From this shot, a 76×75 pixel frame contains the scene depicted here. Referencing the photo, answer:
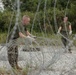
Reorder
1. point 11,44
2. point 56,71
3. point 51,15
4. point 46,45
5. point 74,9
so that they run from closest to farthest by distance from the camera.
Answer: point 11,44 < point 46,45 < point 56,71 < point 51,15 < point 74,9

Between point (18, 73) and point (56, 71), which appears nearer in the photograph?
point (18, 73)

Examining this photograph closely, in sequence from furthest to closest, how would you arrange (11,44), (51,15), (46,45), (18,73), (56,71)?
1. (51,15)
2. (56,71)
3. (18,73)
4. (46,45)
5. (11,44)

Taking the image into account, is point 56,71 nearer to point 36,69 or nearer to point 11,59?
point 11,59

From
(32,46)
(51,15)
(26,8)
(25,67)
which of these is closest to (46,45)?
(32,46)

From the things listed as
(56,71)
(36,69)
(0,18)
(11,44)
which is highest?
(11,44)

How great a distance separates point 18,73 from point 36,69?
877 millimetres

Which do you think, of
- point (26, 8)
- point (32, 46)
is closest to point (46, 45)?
point (32, 46)

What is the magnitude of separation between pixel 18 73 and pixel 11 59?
2.47ft

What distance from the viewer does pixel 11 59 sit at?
773 centimetres

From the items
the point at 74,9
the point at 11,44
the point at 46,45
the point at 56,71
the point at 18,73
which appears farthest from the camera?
the point at 74,9

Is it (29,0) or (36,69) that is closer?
(36,69)

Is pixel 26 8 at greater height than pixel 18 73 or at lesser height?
lesser

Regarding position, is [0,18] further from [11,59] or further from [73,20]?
[11,59]

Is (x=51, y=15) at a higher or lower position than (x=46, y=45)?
lower
